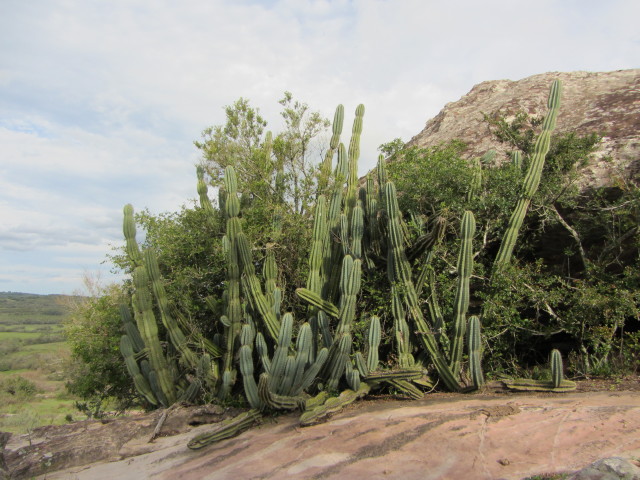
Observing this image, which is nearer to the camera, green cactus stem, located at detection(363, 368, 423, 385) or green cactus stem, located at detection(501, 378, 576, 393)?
green cactus stem, located at detection(501, 378, 576, 393)

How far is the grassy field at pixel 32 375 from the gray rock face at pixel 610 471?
29.0 ft

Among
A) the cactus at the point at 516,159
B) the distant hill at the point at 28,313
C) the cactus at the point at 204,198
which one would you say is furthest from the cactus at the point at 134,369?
the distant hill at the point at 28,313

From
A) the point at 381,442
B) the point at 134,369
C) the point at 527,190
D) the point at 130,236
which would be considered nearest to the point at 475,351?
the point at 381,442

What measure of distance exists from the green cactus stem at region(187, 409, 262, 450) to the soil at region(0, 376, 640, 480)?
0.34ft

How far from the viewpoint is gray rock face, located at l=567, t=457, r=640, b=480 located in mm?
3454

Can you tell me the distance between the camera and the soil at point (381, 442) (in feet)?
16.2

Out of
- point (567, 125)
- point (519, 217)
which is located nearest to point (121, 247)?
point (519, 217)

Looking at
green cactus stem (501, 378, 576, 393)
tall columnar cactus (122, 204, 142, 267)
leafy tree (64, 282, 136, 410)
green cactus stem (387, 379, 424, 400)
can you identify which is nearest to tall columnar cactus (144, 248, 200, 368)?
tall columnar cactus (122, 204, 142, 267)

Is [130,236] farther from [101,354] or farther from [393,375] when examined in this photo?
[393,375]

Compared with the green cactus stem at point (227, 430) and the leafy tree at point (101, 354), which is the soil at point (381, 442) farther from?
the leafy tree at point (101, 354)

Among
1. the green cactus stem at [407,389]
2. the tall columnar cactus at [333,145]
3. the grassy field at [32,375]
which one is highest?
the tall columnar cactus at [333,145]

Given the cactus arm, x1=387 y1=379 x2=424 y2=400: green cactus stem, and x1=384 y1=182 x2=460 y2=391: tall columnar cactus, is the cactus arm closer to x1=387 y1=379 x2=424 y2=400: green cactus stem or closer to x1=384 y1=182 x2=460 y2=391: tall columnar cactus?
x1=384 y1=182 x2=460 y2=391: tall columnar cactus

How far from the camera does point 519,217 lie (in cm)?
838

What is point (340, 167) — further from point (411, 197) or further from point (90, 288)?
point (90, 288)
